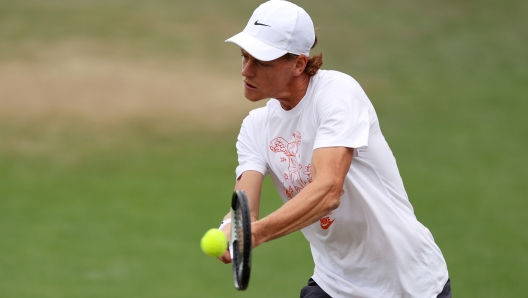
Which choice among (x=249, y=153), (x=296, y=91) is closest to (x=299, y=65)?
(x=296, y=91)

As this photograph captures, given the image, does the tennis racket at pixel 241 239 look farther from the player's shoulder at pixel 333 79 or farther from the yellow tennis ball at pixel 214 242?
the player's shoulder at pixel 333 79

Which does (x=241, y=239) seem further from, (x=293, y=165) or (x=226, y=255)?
(x=293, y=165)

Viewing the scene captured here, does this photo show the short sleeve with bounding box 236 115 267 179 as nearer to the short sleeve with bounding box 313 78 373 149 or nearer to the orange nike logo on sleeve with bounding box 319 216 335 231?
the orange nike logo on sleeve with bounding box 319 216 335 231

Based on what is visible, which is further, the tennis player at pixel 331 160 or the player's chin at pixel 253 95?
the player's chin at pixel 253 95

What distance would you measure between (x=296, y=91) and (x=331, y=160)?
0.57 metres

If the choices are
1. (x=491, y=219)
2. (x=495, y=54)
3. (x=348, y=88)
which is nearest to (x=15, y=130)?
(x=491, y=219)

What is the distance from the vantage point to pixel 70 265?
29.5ft

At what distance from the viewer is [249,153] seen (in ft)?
14.4

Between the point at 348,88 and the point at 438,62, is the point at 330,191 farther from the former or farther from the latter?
the point at 438,62

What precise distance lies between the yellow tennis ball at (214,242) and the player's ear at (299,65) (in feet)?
2.86

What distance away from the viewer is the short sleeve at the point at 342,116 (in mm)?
3670

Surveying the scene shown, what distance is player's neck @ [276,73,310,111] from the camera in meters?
4.06

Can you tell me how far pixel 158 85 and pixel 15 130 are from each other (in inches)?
93.3

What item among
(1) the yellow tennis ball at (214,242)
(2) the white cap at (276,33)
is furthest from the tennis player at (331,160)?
(1) the yellow tennis ball at (214,242)
